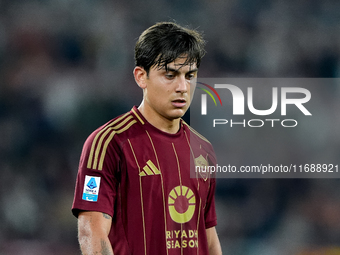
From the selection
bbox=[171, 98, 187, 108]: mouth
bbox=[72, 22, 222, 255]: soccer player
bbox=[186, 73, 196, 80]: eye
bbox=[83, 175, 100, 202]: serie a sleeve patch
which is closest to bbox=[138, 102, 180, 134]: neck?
bbox=[72, 22, 222, 255]: soccer player

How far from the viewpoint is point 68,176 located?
18.4 feet

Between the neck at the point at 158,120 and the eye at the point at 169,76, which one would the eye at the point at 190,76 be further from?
the neck at the point at 158,120

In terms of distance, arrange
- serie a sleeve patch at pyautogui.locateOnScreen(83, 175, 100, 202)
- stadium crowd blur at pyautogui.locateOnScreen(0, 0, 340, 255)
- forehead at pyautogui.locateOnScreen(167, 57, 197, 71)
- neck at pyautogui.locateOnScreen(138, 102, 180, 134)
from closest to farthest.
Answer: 1. serie a sleeve patch at pyautogui.locateOnScreen(83, 175, 100, 202)
2. forehead at pyautogui.locateOnScreen(167, 57, 197, 71)
3. neck at pyautogui.locateOnScreen(138, 102, 180, 134)
4. stadium crowd blur at pyautogui.locateOnScreen(0, 0, 340, 255)

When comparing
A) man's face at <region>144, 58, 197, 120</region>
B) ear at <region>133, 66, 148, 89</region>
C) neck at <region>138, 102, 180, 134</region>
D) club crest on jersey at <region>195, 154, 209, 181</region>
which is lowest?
club crest on jersey at <region>195, 154, 209, 181</region>

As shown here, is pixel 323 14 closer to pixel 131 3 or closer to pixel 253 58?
pixel 253 58

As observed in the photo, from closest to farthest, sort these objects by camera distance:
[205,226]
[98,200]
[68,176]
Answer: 1. [98,200]
2. [205,226]
3. [68,176]

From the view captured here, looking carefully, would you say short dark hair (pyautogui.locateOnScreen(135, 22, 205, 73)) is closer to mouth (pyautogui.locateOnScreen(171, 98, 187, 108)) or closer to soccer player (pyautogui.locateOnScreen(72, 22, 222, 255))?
soccer player (pyautogui.locateOnScreen(72, 22, 222, 255))

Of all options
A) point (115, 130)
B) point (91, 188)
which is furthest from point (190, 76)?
point (91, 188)

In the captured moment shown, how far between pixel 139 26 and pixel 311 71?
218 cm

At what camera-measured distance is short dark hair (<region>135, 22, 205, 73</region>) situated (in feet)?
6.88

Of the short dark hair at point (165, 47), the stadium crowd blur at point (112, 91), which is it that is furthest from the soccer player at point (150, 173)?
the stadium crowd blur at point (112, 91)

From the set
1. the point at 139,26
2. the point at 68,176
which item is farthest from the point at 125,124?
the point at 139,26

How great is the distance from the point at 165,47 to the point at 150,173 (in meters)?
0.55

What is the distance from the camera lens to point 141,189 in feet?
6.70
